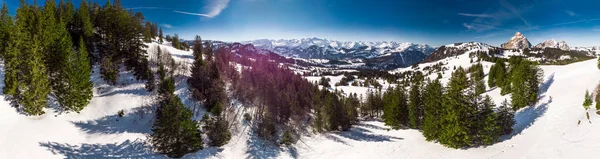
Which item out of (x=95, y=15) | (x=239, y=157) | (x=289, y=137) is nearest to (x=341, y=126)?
(x=289, y=137)

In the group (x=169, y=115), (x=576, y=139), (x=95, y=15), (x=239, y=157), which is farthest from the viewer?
(x=95, y=15)

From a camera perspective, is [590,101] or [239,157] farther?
[239,157]

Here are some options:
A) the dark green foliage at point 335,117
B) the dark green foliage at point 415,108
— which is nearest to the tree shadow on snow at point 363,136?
the dark green foliage at point 335,117

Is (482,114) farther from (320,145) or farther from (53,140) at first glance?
(53,140)

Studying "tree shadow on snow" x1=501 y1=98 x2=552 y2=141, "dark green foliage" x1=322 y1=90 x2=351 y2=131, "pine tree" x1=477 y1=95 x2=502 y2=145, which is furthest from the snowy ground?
"dark green foliage" x1=322 y1=90 x2=351 y2=131

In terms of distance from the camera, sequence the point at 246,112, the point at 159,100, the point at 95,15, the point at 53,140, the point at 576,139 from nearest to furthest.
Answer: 1. the point at 576,139
2. the point at 53,140
3. the point at 159,100
4. the point at 246,112
5. the point at 95,15

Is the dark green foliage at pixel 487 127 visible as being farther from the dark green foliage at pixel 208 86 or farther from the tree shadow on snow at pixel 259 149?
the dark green foliage at pixel 208 86
